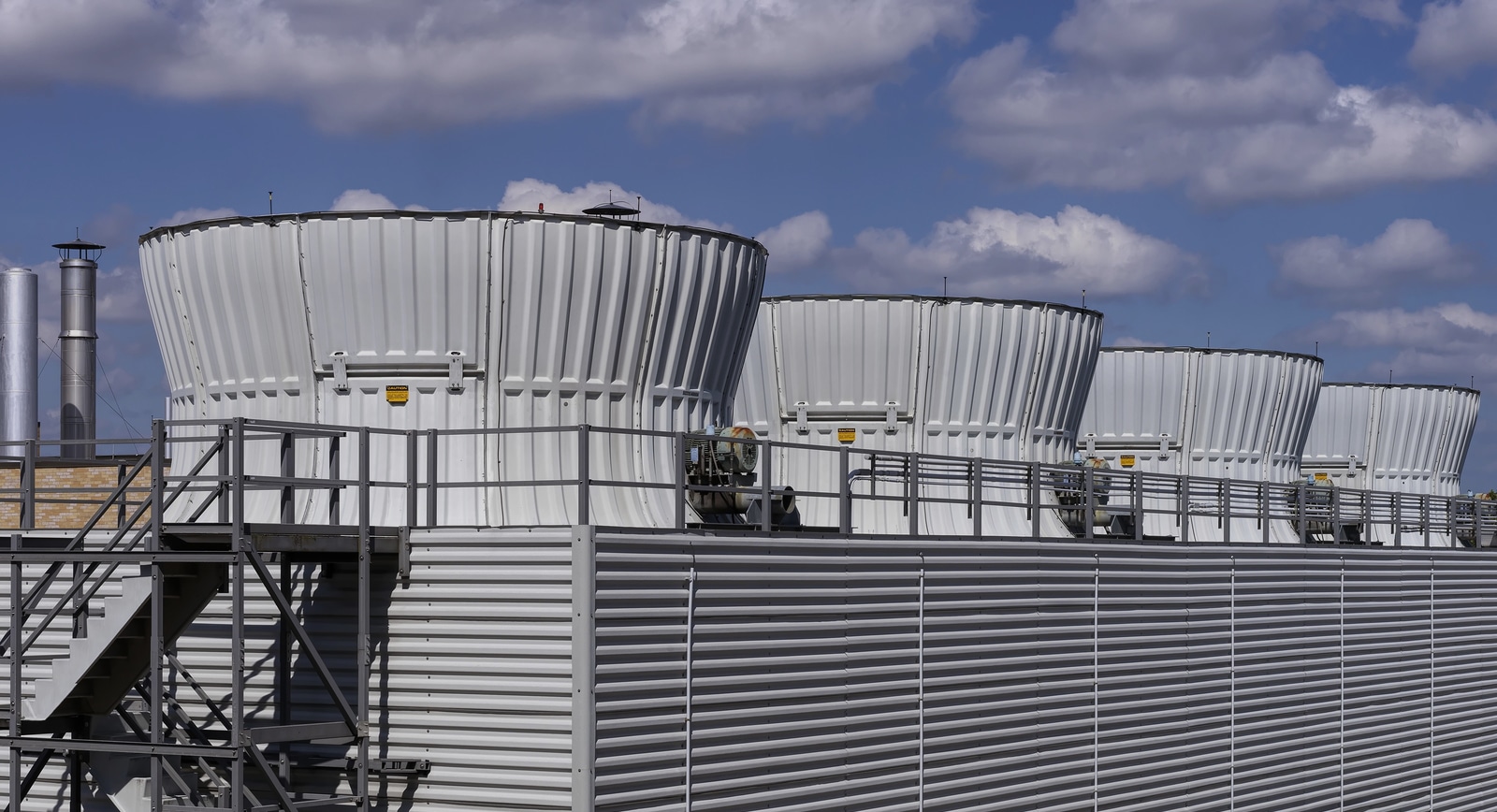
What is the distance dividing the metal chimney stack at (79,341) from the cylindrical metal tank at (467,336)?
14125mm

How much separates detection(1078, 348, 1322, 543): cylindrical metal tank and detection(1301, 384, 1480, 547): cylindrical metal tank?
8789 mm

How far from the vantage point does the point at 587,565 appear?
45.1 feet

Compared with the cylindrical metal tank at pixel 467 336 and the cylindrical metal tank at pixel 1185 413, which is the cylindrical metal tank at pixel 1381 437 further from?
the cylindrical metal tank at pixel 467 336

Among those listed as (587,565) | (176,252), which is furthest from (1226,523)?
(176,252)

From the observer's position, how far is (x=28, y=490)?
1644 centimetres

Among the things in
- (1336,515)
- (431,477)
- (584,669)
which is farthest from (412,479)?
(1336,515)

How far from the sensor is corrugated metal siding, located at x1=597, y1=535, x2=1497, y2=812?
578 inches

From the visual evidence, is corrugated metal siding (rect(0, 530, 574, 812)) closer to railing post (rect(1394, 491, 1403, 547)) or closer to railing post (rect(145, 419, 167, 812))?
railing post (rect(145, 419, 167, 812))

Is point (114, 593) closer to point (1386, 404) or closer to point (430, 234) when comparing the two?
point (430, 234)

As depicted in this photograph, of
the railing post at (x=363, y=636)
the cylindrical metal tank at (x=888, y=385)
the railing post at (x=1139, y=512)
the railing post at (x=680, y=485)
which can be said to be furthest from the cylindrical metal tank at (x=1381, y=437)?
the railing post at (x=363, y=636)

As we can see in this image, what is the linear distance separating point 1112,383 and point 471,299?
18539 mm

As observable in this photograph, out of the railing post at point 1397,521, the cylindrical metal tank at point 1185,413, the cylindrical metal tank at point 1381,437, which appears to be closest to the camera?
the railing post at point 1397,521

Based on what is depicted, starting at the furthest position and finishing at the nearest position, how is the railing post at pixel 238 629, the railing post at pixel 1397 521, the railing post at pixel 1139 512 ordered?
the railing post at pixel 1397 521, the railing post at pixel 1139 512, the railing post at pixel 238 629

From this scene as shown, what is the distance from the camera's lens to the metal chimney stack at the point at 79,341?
1246 inches
